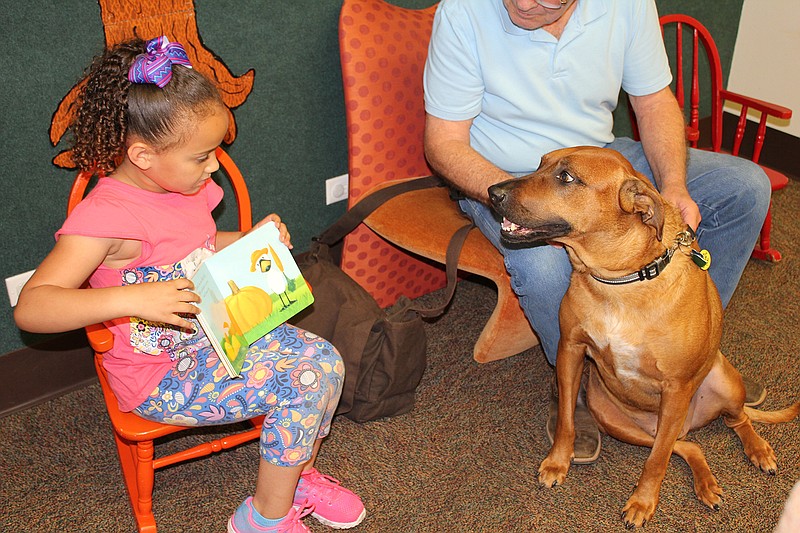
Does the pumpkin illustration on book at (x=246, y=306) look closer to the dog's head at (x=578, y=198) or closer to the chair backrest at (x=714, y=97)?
the dog's head at (x=578, y=198)

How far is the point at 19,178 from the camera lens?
2.24 metres

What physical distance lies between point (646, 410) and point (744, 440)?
0.41 m

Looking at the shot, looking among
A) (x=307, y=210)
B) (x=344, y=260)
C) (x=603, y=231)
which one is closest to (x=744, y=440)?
(x=603, y=231)

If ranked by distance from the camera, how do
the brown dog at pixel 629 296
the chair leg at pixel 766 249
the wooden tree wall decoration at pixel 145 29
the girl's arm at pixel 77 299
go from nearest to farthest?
1. the girl's arm at pixel 77 299
2. the brown dog at pixel 629 296
3. the wooden tree wall decoration at pixel 145 29
4. the chair leg at pixel 766 249

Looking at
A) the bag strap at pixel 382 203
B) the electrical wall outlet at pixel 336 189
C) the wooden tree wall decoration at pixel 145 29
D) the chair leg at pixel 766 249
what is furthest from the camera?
the chair leg at pixel 766 249

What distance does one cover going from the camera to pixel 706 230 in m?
2.58

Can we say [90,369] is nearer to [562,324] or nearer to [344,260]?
[344,260]

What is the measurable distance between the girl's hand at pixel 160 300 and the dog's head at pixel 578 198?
0.84 meters

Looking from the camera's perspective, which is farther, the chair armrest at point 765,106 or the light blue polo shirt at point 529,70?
the chair armrest at point 765,106

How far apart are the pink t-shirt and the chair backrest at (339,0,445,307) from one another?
2.99ft

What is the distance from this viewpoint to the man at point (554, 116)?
236 centimetres

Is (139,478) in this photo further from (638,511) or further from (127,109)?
(638,511)

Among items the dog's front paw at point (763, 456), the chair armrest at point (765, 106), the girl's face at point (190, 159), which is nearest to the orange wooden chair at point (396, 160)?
the dog's front paw at point (763, 456)

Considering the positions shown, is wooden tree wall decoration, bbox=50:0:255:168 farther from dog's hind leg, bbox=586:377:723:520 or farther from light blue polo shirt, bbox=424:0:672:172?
dog's hind leg, bbox=586:377:723:520
